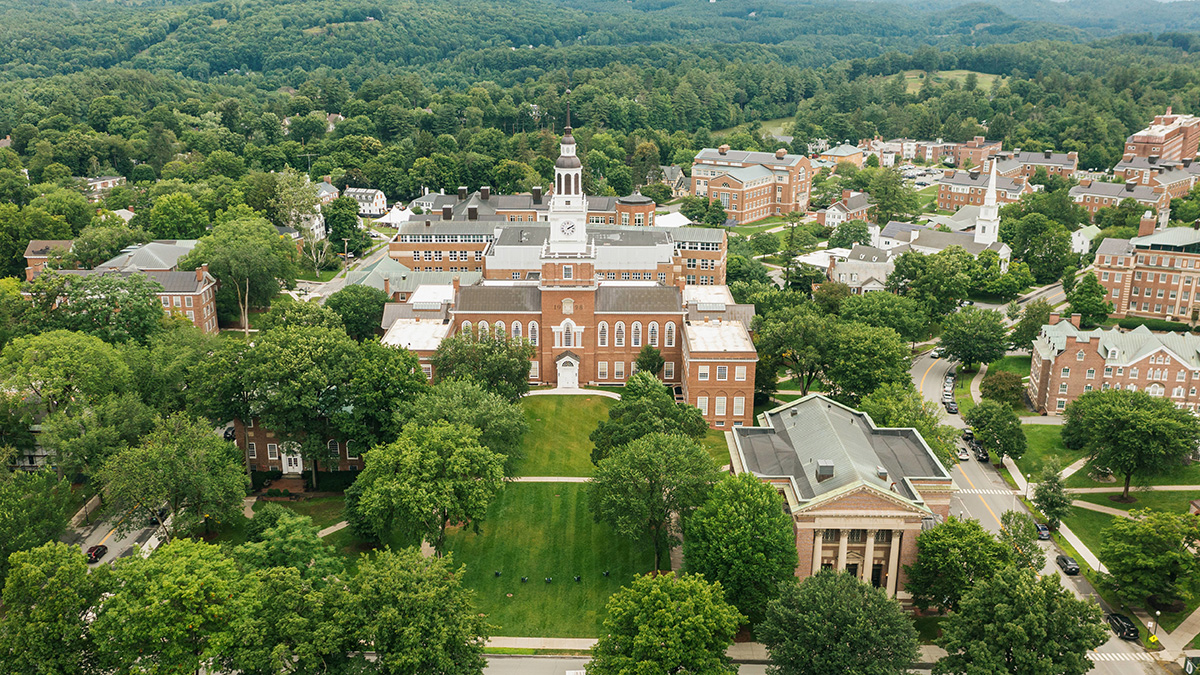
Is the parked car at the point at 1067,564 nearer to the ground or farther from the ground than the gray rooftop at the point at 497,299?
nearer to the ground

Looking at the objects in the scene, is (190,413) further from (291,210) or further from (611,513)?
(291,210)

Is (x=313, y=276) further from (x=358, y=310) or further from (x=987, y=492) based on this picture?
(x=987, y=492)

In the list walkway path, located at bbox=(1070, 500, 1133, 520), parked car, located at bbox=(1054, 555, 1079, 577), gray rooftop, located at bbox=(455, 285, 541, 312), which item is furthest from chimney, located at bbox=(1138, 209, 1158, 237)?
gray rooftop, located at bbox=(455, 285, 541, 312)

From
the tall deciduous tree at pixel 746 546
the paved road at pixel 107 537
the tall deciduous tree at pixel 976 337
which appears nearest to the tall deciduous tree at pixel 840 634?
the tall deciduous tree at pixel 746 546

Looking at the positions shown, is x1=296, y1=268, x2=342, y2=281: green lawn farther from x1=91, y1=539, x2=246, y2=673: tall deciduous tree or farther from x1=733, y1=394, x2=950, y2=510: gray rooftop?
x1=91, y1=539, x2=246, y2=673: tall deciduous tree

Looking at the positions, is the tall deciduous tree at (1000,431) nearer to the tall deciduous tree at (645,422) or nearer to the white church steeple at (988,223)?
the tall deciduous tree at (645,422)
